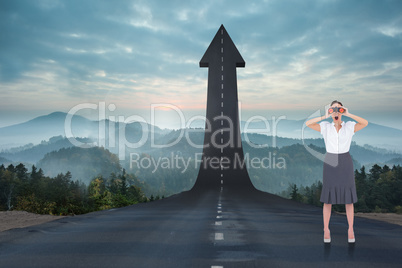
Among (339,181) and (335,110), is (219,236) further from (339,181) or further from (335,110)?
(335,110)

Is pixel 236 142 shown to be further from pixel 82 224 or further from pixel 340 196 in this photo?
pixel 340 196

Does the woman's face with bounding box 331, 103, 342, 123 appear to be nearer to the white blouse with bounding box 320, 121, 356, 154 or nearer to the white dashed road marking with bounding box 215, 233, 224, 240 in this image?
the white blouse with bounding box 320, 121, 356, 154

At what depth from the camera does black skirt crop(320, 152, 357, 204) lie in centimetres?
715

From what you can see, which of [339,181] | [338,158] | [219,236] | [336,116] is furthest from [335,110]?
[219,236]

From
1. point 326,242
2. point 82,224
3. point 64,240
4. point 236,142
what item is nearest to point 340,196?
point 326,242

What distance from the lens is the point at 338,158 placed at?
7.22m

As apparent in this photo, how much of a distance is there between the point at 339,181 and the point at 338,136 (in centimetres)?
76

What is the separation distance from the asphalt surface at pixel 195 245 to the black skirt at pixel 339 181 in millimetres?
852

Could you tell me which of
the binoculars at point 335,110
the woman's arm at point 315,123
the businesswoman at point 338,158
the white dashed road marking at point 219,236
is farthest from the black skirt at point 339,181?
the white dashed road marking at point 219,236

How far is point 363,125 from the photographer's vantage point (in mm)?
7391

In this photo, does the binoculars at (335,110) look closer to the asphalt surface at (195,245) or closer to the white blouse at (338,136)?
the white blouse at (338,136)

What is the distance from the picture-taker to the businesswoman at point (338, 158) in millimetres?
7160

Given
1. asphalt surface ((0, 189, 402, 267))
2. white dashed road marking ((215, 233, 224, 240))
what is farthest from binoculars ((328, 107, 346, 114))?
white dashed road marking ((215, 233, 224, 240))

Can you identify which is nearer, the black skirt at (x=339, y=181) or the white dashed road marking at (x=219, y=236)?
the black skirt at (x=339, y=181)
